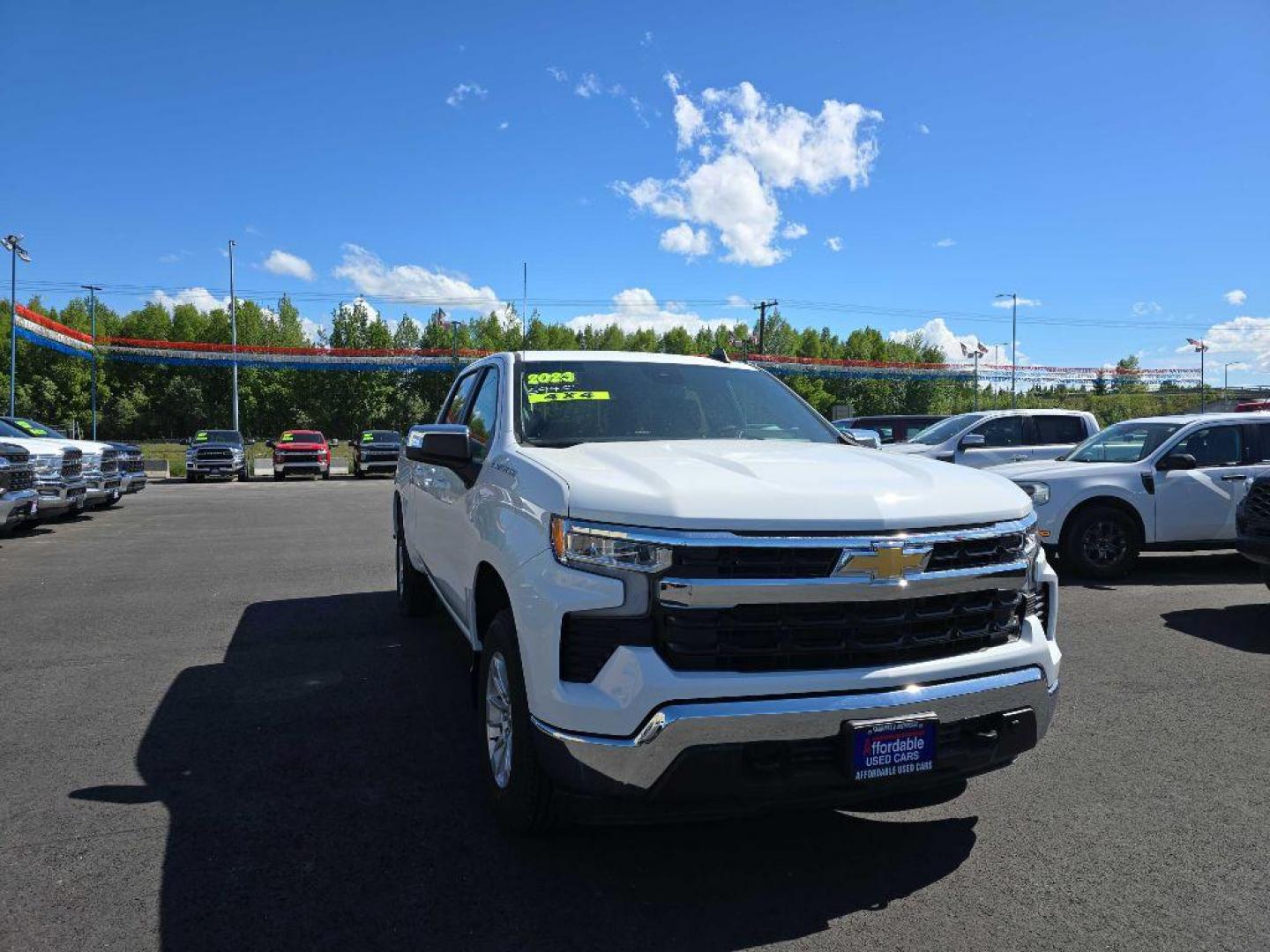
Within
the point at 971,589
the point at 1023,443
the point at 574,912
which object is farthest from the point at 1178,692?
the point at 1023,443

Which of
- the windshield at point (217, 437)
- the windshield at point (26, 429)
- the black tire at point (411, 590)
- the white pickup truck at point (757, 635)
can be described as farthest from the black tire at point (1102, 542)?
the windshield at point (217, 437)

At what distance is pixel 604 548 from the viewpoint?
2.63 meters

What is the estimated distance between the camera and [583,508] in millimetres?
2688

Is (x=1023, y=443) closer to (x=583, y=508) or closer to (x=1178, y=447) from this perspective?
(x=1178, y=447)

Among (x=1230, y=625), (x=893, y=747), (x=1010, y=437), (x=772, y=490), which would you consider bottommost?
(x=1230, y=625)

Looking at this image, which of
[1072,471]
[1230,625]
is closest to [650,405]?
[1230,625]

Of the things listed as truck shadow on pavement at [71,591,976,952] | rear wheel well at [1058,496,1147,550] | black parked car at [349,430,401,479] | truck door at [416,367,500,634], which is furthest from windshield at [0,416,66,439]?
rear wheel well at [1058,496,1147,550]

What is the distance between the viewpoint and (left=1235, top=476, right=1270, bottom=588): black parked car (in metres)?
6.60

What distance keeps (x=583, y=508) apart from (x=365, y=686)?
2.96m

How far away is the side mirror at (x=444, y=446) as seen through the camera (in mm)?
3707

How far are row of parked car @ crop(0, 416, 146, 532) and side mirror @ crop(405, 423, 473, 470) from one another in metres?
9.47

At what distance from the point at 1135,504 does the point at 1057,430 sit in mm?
6023

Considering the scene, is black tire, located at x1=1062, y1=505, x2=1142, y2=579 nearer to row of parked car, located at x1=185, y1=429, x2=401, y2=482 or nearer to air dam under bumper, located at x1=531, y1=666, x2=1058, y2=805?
air dam under bumper, located at x1=531, y1=666, x2=1058, y2=805

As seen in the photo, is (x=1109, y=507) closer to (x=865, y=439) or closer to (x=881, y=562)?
(x=865, y=439)
